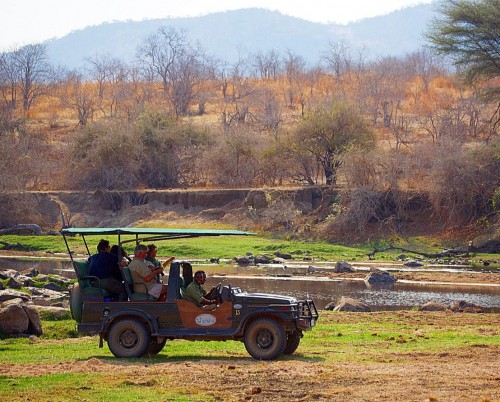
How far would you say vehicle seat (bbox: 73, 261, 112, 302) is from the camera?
54.5 ft

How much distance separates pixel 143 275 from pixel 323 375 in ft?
12.8

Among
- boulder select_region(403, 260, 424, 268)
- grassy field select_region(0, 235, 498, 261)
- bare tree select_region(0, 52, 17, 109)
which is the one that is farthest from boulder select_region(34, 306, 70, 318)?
bare tree select_region(0, 52, 17, 109)

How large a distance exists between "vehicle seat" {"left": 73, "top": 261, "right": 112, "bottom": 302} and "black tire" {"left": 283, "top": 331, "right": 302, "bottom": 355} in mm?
3054

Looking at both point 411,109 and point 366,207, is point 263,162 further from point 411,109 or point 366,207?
point 411,109

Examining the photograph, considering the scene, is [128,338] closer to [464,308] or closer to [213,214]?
[464,308]

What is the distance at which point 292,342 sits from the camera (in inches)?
653

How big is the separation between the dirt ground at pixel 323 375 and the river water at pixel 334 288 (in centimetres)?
1178

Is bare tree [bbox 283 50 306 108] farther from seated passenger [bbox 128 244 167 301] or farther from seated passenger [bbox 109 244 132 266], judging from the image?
seated passenger [bbox 128 244 167 301]

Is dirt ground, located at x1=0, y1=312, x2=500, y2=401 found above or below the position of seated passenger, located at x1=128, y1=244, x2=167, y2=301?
below

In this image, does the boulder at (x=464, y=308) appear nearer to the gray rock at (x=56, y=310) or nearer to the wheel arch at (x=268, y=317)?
the gray rock at (x=56, y=310)

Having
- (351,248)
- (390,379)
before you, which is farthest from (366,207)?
(390,379)

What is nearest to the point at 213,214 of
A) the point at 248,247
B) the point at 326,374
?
the point at 248,247

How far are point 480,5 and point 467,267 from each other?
55.2 ft

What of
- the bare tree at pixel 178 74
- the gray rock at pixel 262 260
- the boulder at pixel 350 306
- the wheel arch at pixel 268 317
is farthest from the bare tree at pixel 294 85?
the wheel arch at pixel 268 317
